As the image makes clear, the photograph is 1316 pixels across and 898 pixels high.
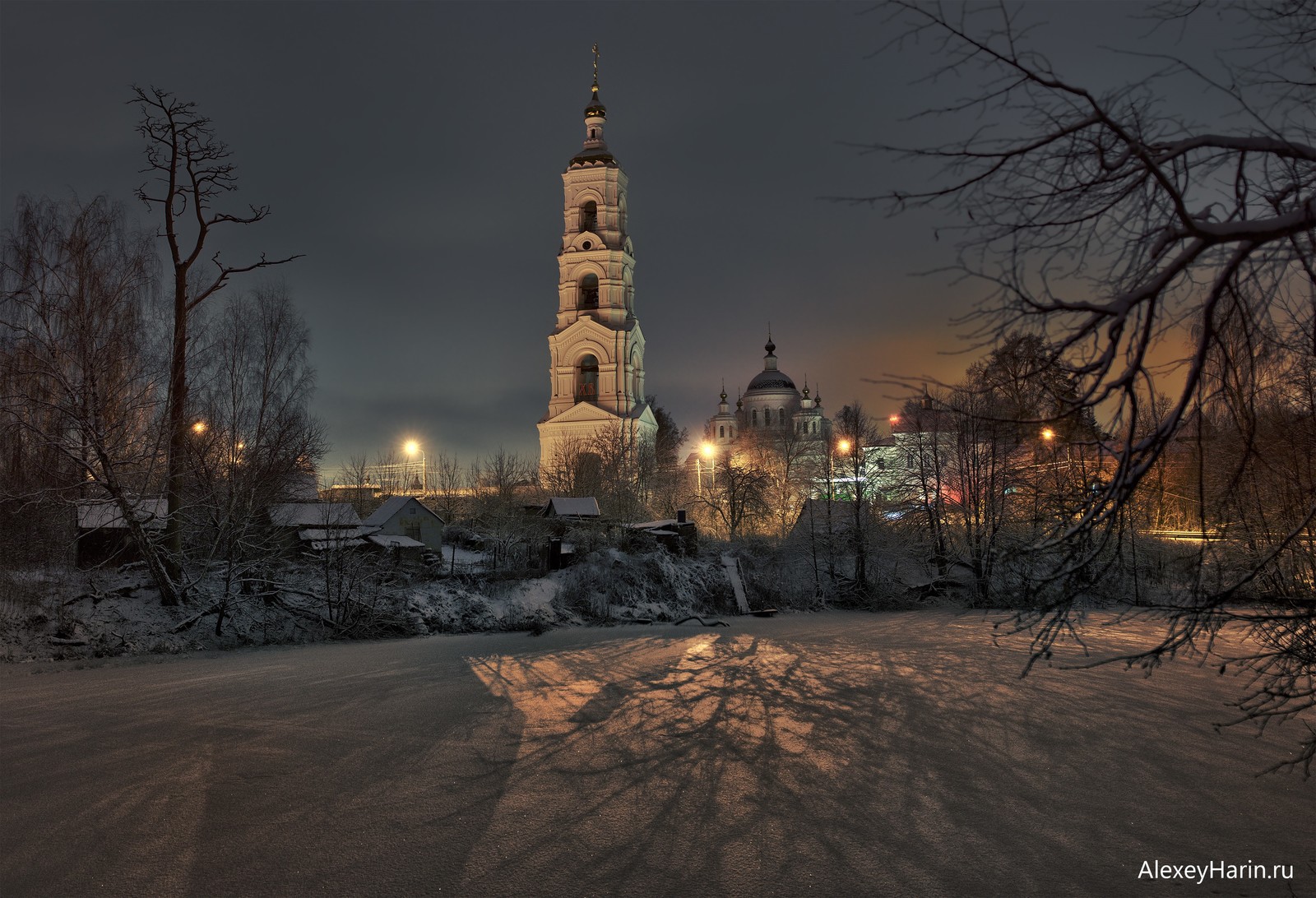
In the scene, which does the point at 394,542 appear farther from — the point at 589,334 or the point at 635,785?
the point at 589,334

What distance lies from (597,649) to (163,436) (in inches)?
424

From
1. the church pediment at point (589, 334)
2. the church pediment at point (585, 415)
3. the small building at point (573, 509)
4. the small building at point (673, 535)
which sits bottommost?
the small building at point (673, 535)

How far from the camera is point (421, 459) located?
5694 centimetres

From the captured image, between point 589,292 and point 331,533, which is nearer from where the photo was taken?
point 331,533

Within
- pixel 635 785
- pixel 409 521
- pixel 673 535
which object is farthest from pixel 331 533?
pixel 635 785

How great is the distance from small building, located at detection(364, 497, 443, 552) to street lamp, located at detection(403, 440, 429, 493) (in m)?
21.5

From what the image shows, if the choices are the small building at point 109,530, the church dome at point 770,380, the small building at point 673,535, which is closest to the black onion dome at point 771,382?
the church dome at point 770,380

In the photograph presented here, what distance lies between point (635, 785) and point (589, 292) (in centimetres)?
5081

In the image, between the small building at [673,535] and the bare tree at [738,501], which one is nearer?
the small building at [673,535]

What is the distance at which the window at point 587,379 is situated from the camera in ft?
176

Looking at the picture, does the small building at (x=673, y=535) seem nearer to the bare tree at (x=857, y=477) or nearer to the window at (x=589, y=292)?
the bare tree at (x=857, y=477)

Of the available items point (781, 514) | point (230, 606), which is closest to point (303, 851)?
point (230, 606)

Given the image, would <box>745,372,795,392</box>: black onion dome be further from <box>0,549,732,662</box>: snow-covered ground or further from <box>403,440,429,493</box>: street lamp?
<box>0,549,732,662</box>: snow-covered ground

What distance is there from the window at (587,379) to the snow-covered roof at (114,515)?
36.2 metres
